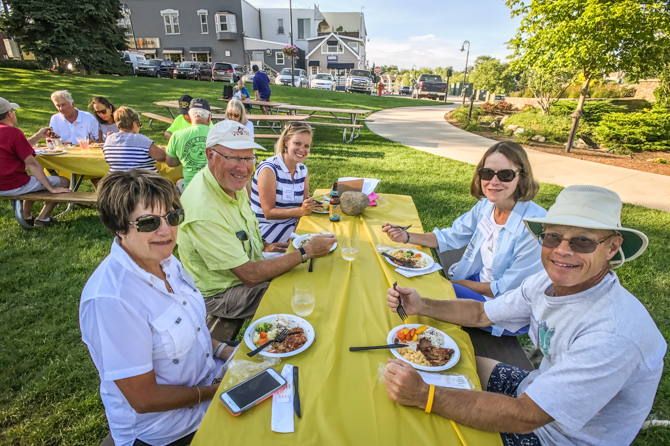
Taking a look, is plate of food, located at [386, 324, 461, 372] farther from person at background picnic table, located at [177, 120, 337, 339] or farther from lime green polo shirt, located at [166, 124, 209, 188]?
lime green polo shirt, located at [166, 124, 209, 188]

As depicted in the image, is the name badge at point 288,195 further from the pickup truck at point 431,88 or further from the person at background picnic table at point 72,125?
the pickup truck at point 431,88

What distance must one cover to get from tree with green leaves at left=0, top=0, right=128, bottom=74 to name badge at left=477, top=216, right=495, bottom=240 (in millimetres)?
28761

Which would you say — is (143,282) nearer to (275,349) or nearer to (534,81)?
(275,349)

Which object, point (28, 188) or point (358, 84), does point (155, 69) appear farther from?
point (28, 188)

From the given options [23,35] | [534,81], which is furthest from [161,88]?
[534,81]

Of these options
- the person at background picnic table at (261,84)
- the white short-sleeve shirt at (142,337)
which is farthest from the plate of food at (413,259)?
the person at background picnic table at (261,84)

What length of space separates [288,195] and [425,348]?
9.02 feet

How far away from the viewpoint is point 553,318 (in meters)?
1.68

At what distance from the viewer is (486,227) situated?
304 cm

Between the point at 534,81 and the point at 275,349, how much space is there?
61.7ft

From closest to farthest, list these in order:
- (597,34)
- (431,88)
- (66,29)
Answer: (597,34), (66,29), (431,88)

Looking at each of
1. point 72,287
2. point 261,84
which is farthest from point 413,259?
point 261,84

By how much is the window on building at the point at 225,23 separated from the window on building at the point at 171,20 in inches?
202

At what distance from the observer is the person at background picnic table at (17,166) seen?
4.92m
